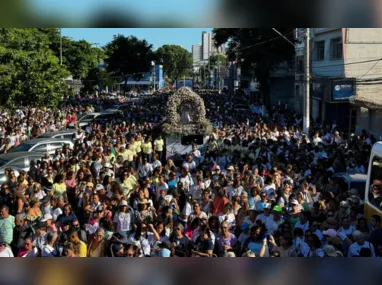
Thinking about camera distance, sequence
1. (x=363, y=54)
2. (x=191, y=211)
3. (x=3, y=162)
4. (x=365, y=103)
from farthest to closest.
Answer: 1. (x=363, y=54)
2. (x=365, y=103)
3. (x=3, y=162)
4. (x=191, y=211)

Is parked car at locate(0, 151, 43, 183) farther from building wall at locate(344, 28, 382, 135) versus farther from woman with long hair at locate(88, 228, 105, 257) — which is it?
building wall at locate(344, 28, 382, 135)

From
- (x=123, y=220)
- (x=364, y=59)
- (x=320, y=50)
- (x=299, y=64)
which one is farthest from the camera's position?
(x=299, y=64)

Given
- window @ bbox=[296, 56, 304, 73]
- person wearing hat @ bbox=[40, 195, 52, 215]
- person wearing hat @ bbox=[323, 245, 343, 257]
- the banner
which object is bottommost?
person wearing hat @ bbox=[40, 195, 52, 215]

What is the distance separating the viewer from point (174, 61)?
384ft

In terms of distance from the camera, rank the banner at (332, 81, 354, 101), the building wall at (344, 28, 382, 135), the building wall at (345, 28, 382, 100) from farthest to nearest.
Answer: the building wall at (345, 28, 382, 100) → the building wall at (344, 28, 382, 135) → the banner at (332, 81, 354, 101)

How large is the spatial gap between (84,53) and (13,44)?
1069 inches

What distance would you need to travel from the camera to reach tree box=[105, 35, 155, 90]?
69606mm

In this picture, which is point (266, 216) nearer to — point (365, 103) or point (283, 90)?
point (365, 103)

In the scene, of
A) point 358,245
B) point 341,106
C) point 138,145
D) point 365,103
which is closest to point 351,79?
point 341,106

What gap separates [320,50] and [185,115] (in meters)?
18.8

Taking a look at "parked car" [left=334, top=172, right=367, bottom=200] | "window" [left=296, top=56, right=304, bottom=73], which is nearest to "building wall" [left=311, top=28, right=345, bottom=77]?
"window" [left=296, top=56, right=304, bottom=73]

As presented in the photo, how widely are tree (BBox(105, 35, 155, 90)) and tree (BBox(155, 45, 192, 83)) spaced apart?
39.8m

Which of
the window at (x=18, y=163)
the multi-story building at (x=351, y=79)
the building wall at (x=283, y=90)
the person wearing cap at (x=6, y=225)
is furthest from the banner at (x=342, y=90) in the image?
the person wearing cap at (x=6, y=225)
